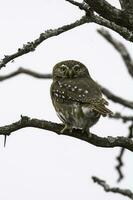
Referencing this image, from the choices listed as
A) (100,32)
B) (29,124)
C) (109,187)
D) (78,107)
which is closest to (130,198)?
(109,187)

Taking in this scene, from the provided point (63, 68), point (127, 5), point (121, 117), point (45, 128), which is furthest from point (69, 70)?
point (127, 5)

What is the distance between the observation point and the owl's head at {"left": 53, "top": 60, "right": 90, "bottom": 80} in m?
7.85

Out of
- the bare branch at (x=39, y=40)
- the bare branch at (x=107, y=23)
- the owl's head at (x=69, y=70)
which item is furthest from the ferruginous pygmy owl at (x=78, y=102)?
the bare branch at (x=107, y=23)

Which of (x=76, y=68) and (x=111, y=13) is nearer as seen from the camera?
(x=111, y=13)

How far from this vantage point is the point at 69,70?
798 cm

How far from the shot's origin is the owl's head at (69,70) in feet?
25.7

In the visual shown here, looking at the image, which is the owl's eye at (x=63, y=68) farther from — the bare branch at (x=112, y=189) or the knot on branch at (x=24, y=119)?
the knot on branch at (x=24, y=119)

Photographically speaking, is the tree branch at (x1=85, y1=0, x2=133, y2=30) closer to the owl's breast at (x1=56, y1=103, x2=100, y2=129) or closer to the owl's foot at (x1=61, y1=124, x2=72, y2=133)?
the owl's foot at (x1=61, y1=124, x2=72, y2=133)

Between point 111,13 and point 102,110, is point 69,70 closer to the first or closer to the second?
point 102,110

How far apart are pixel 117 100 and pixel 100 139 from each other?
4.54ft

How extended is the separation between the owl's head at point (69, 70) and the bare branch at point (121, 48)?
1.28 meters

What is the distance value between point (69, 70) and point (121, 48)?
1.72 meters

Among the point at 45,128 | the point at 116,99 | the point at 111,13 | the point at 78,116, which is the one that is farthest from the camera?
the point at 78,116

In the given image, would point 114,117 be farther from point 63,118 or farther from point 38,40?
point 38,40
